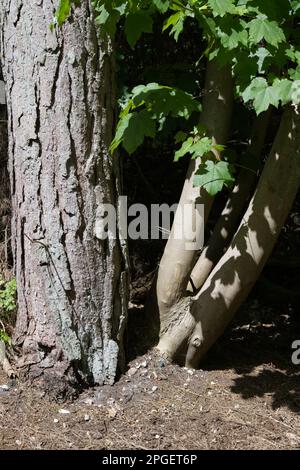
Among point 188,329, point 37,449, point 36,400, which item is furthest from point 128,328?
point 37,449

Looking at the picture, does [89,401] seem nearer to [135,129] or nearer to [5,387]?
[5,387]

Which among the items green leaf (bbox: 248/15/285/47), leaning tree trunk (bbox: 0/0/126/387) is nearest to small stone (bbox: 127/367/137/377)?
leaning tree trunk (bbox: 0/0/126/387)

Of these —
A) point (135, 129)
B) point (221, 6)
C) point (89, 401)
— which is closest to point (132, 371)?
point (89, 401)

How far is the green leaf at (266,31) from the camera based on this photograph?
2648 millimetres

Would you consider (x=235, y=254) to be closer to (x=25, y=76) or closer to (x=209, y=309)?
(x=209, y=309)

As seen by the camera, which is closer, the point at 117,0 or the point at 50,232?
the point at 117,0

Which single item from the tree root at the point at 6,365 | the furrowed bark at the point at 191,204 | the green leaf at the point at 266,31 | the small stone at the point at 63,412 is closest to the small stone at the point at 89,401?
the small stone at the point at 63,412

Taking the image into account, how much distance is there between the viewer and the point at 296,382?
366 centimetres

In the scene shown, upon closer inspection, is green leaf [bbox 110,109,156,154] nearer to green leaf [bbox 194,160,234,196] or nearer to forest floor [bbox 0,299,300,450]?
green leaf [bbox 194,160,234,196]

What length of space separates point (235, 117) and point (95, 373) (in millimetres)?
1782

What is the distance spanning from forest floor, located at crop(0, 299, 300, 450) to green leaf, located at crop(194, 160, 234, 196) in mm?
1074

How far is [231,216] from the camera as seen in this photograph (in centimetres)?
395

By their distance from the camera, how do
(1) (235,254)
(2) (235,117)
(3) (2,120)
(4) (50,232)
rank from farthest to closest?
(3) (2,120), (2) (235,117), (1) (235,254), (4) (50,232)

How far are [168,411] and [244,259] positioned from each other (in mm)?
941
